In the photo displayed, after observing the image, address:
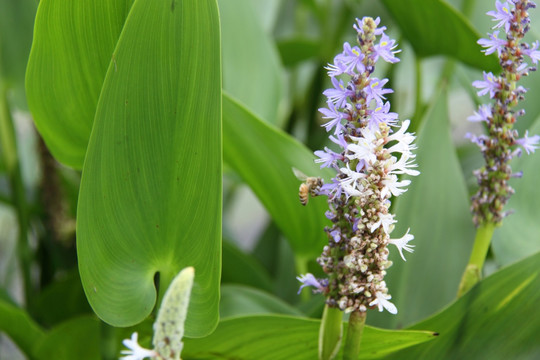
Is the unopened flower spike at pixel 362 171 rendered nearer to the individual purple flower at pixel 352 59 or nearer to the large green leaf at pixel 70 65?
the individual purple flower at pixel 352 59

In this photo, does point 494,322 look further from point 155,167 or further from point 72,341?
point 72,341

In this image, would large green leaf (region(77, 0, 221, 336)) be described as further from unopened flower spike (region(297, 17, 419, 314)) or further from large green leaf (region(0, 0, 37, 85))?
large green leaf (region(0, 0, 37, 85))

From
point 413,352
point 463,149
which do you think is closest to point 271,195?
point 413,352

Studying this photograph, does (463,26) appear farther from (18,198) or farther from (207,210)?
(18,198)

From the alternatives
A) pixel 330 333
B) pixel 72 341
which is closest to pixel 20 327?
pixel 72 341

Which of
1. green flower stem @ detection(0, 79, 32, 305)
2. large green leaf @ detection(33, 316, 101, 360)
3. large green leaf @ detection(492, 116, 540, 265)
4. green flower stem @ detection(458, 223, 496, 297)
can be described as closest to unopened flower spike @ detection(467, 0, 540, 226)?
green flower stem @ detection(458, 223, 496, 297)

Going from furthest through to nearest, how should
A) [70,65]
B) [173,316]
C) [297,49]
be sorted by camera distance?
[297,49], [70,65], [173,316]
